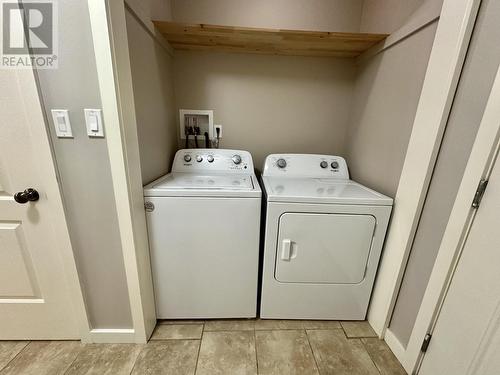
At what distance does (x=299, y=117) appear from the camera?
1925 millimetres

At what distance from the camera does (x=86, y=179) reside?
39.4 inches

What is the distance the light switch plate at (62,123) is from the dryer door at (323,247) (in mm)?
1148

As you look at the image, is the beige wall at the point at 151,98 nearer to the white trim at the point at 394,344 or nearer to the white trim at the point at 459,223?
the white trim at the point at 459,223

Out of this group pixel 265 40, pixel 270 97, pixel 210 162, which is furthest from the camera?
pixel 270 97

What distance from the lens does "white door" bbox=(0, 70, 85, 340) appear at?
0.90m

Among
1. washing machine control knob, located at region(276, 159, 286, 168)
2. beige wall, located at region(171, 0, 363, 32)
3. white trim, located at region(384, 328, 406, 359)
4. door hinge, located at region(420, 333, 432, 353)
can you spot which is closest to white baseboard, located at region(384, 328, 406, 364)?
white trim, located at region(384, 328, 406, 359)

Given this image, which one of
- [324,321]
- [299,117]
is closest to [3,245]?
[324,321]

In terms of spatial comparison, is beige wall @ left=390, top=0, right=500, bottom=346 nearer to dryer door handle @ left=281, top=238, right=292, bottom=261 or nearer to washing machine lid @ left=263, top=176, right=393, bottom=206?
washing machine lid @ left=263, top=176, right=393, bottom=206

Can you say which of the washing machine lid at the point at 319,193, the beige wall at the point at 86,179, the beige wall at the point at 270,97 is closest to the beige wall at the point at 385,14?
the beige wall at the point at 270,97

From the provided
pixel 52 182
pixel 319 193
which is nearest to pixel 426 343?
pixel 319 193

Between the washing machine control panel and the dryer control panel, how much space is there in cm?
19

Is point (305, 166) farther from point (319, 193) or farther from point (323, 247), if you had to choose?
point (323, 247)

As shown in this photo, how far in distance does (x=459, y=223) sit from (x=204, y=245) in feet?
4.14

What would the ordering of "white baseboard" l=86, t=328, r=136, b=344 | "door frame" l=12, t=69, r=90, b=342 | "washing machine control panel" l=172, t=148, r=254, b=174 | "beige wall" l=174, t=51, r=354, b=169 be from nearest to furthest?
"door frame" l=12, t=69, r=90, b=342 < "white baseboard" l=86, t=328, r=136, b=344 < "washing machine control panel" l=172, t=148, r=254, b=174 < "beige wall" l=174, t=51, r=354, b=169
